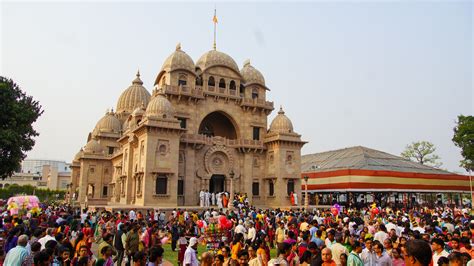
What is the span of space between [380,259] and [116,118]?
159ft

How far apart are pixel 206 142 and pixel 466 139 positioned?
34.3m

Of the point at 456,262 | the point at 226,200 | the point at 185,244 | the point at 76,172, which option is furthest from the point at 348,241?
the point at 76,172

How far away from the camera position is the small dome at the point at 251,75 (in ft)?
131

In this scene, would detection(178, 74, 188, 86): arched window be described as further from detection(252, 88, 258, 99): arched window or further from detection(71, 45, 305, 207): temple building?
detection(252, 88, 258, 99): arched window

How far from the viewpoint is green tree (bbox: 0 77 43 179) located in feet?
85.0

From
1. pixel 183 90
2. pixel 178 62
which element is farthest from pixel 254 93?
pixel 178 62

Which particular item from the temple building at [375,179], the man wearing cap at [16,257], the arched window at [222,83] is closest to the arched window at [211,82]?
the arched window at [222,83]

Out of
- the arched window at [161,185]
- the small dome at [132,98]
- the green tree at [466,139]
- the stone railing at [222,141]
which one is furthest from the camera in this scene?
the small dome at [132,98]

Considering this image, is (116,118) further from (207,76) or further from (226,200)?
(226,200)

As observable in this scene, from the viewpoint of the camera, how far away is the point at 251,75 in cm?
4016

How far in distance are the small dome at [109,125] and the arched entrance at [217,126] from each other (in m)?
16.4

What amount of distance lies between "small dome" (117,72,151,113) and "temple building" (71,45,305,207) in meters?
12.9

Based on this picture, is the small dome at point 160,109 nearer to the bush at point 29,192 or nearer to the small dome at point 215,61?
the small dome at point 215,61

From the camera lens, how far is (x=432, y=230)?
11.8m
